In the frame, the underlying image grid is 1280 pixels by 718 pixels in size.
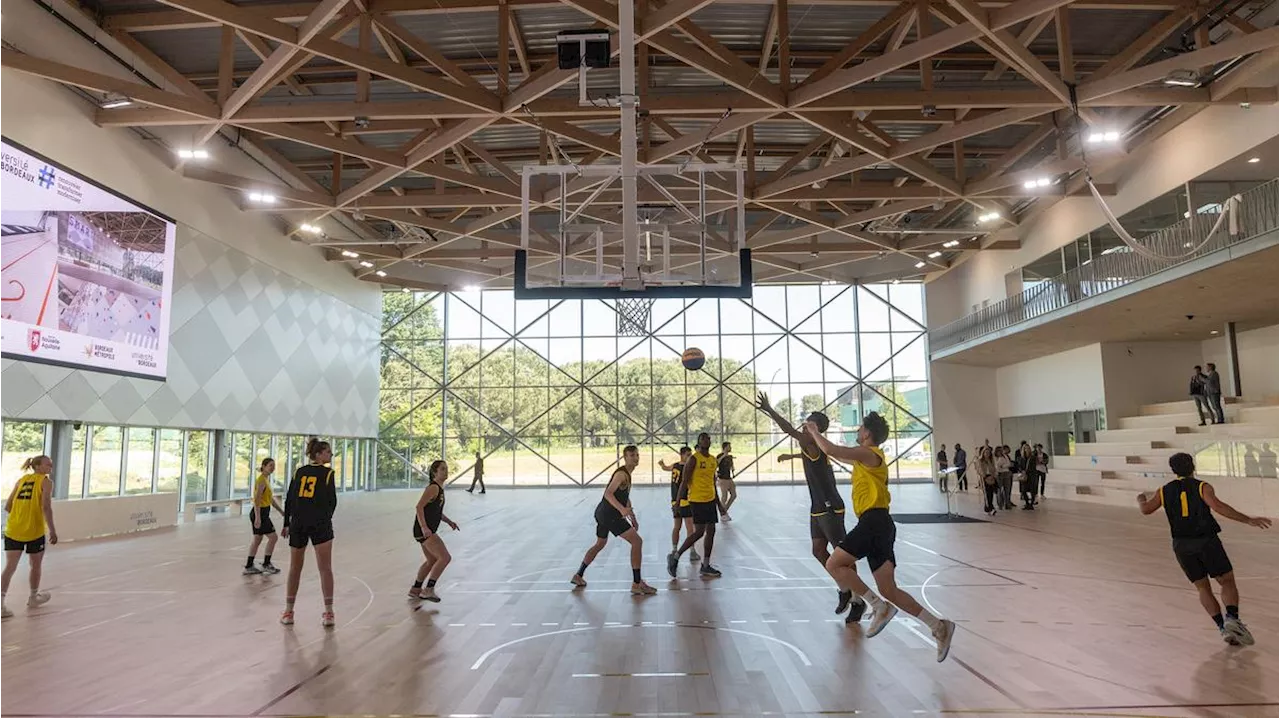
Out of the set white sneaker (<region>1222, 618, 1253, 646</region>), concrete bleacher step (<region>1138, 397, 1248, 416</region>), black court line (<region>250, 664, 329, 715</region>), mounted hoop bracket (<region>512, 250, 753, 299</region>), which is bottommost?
black court line (<region>250, 664, 329, 715</region>)

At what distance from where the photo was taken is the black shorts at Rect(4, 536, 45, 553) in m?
7.39

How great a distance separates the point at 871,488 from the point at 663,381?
2645 cm

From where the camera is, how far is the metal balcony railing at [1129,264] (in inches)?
525

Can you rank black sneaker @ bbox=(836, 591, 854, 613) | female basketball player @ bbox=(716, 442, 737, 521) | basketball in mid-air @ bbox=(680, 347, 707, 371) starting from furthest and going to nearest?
female basketball player @ bbox=(716, 442, 737, 521) → basketball in mid-air @ bbox=(680, 347, 707, 371) → black sneaker @ bbox=(836, 591, 854, 613)

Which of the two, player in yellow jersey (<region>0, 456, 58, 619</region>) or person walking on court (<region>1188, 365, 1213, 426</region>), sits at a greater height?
person walking on court (<region>1188, 365, 1213, 426</region>)

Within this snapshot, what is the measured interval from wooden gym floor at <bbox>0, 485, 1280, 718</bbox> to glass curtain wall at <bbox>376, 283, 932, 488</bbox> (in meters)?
20.5

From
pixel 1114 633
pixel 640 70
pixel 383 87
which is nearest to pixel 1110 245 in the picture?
pixel 640 70

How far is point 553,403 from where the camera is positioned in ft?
104

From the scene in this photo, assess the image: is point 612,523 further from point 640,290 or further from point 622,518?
point 640,290

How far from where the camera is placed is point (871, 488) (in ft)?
17.7

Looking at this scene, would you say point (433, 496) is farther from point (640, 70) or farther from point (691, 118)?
point (691, 118)

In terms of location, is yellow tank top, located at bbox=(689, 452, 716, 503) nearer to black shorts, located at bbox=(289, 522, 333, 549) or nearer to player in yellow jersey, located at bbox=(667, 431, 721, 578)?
player in yellow jersey, located at bbox=(667, 431, 721, 578)

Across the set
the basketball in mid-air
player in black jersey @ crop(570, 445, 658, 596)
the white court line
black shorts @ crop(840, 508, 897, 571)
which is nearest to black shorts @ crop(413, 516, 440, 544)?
player in black jersey @ crop(570, 445, 658, 596)

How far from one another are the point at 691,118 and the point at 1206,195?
12.3 m
